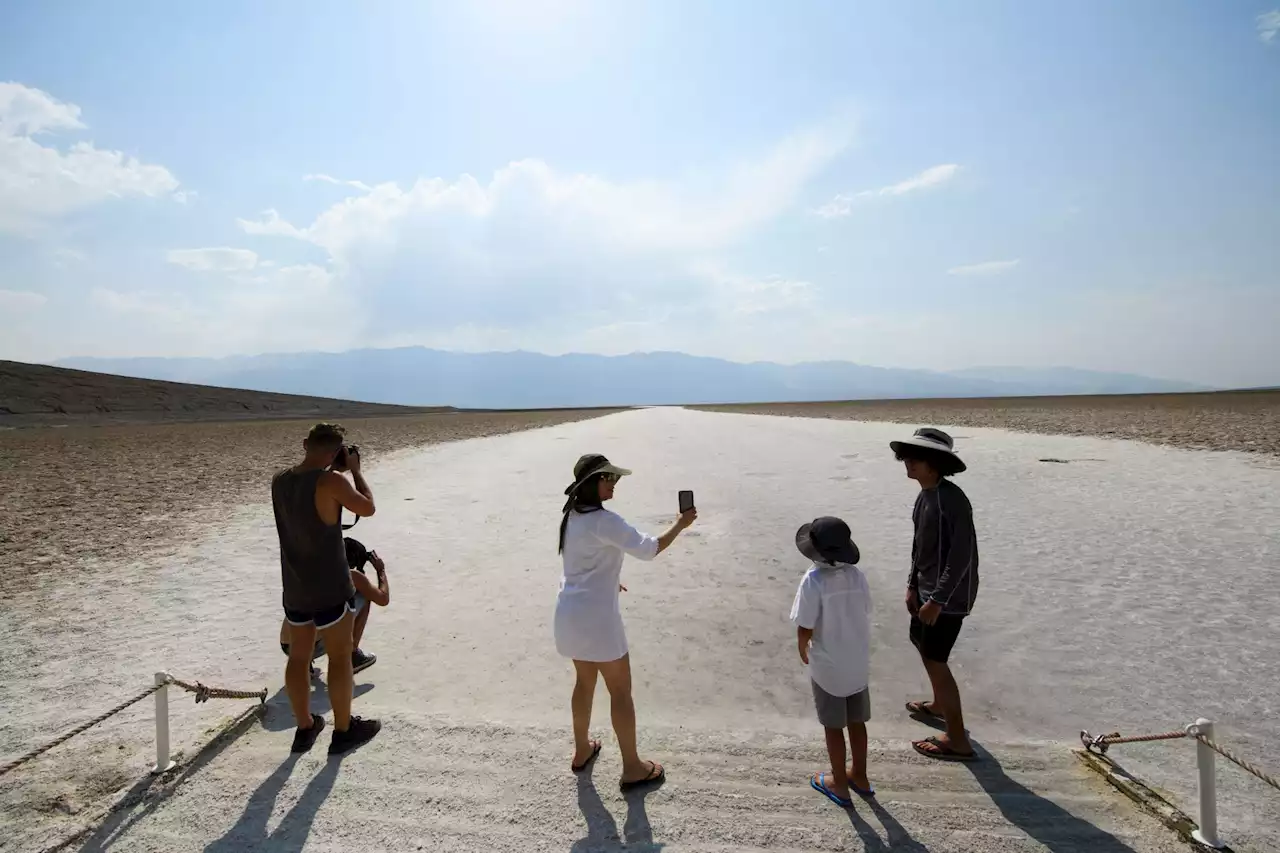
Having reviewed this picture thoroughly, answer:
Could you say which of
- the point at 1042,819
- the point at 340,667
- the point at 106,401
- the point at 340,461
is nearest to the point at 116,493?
the point at 340,461

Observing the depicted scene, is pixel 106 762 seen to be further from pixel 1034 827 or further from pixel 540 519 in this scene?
pixel 540 519

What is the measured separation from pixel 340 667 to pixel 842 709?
3002 mm

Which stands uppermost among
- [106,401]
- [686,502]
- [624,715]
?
[106,401]

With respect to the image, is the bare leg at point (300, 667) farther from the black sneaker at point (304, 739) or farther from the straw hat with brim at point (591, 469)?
the straw hat with brim at point (591, 469)

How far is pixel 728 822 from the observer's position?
3336 millimetres

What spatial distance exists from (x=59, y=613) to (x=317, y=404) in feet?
266

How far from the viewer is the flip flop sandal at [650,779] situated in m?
3.58

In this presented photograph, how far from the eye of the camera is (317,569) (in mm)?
3752

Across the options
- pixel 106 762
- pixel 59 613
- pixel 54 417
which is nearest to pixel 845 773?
pixel 106 762

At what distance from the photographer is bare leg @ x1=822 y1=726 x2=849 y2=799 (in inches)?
134

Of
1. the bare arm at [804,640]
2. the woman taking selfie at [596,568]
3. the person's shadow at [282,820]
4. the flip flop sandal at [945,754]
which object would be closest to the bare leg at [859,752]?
the bare arm at [804,640]

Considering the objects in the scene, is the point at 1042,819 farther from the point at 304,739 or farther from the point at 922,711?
the point at 304,739

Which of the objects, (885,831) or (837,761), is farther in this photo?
(837,761)

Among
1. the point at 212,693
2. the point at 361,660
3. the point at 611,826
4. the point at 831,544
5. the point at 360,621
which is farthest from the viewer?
the point at 361,660
